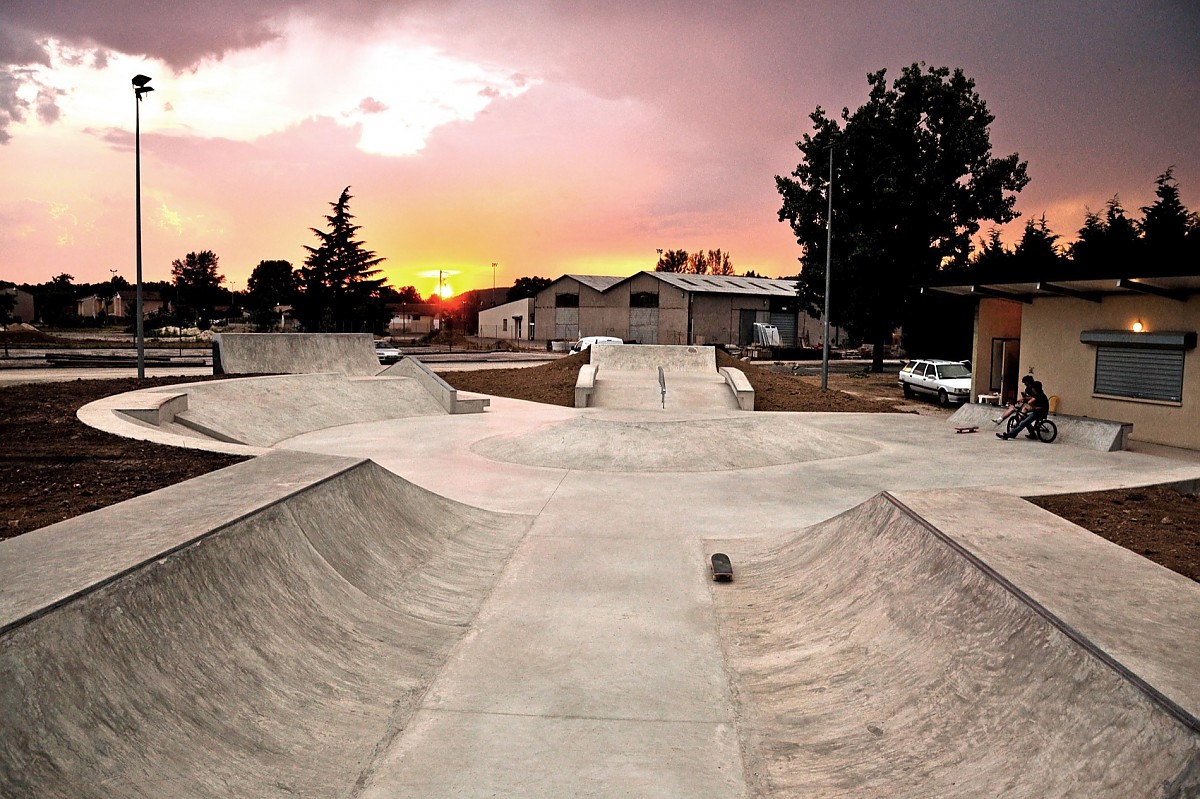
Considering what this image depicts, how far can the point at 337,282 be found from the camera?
219 feet

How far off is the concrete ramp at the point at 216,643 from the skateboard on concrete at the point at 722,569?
7.17 feet

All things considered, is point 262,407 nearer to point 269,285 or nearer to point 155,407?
point 155,407

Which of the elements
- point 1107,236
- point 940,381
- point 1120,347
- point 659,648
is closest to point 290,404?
point 659,648

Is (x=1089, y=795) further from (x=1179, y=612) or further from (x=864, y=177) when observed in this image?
(x=864, y=177)

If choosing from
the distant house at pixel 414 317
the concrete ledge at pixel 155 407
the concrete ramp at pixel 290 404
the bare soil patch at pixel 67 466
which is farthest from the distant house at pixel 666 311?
the bare soil patch at pixel 67 466

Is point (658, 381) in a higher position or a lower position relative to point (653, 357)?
lower

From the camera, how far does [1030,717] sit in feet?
12.6

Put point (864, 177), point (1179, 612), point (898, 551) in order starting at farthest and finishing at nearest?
1. point (864, 177)
2. point (898, 551)
3. point (1179, 612)

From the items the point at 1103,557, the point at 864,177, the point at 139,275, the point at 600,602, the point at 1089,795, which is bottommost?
the point at 600,602

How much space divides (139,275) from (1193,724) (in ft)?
81.4

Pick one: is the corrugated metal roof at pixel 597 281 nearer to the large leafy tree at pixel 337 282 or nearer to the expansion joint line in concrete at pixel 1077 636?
the large leafy tree at pixel 337 282

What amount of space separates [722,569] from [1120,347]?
1493 cm

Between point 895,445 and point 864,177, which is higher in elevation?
point 864,177

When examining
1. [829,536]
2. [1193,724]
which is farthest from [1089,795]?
[829,536]
